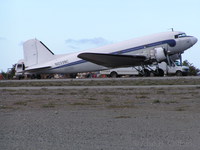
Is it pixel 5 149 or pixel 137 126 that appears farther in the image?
pixel 137 126

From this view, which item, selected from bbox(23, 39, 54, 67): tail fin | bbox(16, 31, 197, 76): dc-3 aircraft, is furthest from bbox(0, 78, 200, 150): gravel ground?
bbox(23, 39, 54, 67): tail fin

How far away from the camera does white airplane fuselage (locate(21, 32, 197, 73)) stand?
35219 mm

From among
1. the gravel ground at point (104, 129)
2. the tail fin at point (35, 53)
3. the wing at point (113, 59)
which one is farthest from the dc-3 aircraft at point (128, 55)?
the gravel ground at point (104, 129)

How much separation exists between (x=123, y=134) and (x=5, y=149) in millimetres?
2321

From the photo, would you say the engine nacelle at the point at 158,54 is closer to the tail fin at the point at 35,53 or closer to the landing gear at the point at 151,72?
the landing gear at the point at 151,72

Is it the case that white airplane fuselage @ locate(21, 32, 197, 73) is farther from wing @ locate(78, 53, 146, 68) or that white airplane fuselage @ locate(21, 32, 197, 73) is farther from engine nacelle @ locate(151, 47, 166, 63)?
wing @ locate(78, 53, 146, 68)

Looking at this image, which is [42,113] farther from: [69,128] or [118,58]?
[118,58]

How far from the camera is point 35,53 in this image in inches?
1718

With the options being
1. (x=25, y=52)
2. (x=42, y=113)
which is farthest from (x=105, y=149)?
(x=25, y=52)

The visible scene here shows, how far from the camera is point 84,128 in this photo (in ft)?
26.7

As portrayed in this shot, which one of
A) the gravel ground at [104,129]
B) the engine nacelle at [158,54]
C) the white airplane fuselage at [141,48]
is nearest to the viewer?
the gravel ground at [104,129]

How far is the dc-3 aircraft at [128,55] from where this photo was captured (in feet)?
116

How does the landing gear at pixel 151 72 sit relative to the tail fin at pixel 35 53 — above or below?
below

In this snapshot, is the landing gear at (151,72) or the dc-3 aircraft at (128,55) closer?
the dc-3 aircraft at (128,55)
